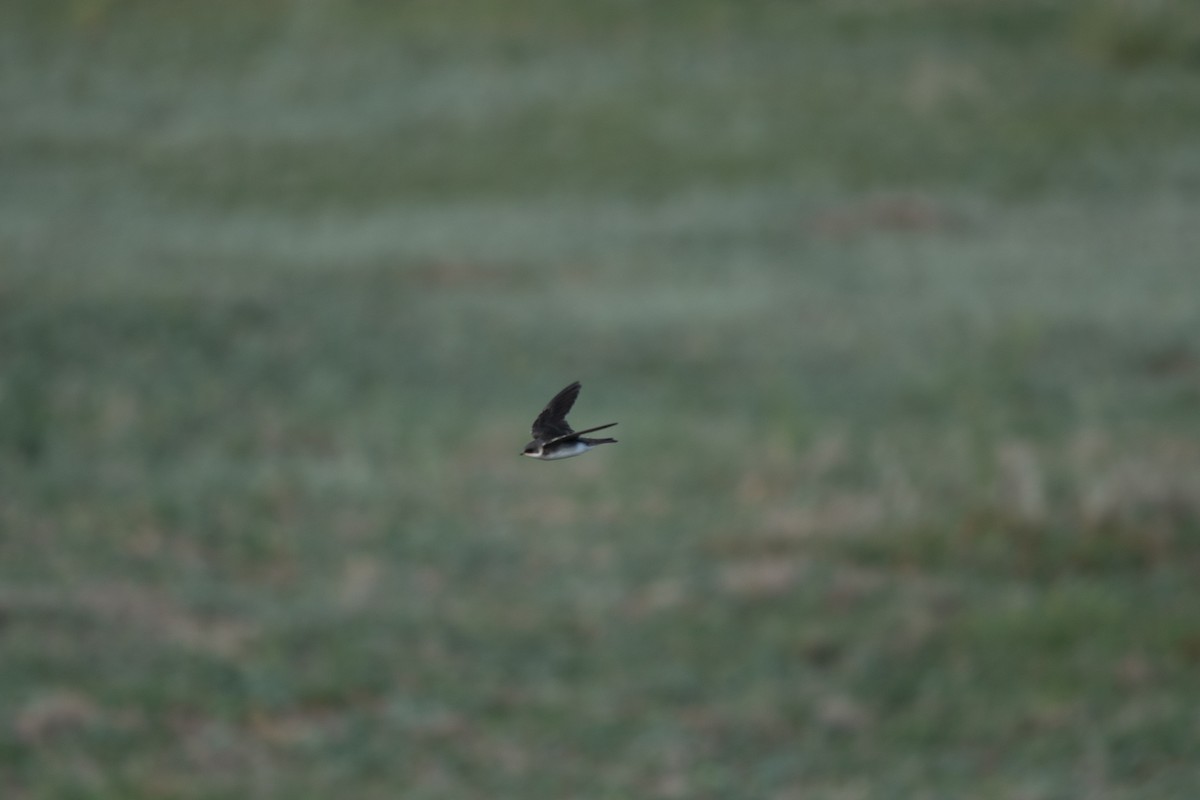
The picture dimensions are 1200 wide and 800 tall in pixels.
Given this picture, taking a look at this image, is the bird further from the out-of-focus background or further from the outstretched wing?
the out-of-focus background

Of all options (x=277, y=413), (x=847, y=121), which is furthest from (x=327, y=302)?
(x=847, y=121)

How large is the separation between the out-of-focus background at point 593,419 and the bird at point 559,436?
6398 mm

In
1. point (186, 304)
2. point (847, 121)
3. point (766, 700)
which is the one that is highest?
point (847, 121)

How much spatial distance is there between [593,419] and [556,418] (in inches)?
449

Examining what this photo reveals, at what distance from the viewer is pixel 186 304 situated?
63.4ft

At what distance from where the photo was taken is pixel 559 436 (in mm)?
2979

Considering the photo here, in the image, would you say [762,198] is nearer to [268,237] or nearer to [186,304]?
[268,237]

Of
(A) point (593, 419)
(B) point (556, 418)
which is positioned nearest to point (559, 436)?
(B) point (556, 418)

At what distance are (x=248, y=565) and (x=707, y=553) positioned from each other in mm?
3105

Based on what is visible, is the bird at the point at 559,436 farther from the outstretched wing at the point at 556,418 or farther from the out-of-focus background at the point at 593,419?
the out-of-focus background at the point at 593,419

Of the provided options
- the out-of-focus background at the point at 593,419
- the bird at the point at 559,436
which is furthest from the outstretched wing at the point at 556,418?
the out-of-focus background at the point at 593,419

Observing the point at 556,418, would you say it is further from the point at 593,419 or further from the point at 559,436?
the point at 593,419

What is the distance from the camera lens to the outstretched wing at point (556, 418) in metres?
3.05

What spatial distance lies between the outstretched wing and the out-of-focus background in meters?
6.39
